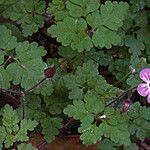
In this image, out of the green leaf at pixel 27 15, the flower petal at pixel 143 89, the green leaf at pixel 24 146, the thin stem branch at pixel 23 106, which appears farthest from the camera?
the green leaf at pixel 27 15

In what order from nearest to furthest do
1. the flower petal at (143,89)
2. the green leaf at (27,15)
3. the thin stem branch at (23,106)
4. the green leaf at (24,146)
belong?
the green leaf at (24,146)
the flower petal at (143,89)
the thin stem branch at (23,106)
the green leaf at (27,15)

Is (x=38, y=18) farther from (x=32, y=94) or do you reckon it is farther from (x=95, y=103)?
(x=95, y=103)

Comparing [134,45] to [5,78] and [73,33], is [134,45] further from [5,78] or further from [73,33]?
[5,78]

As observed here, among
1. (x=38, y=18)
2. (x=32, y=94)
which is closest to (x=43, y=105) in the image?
(x=32, y=94)

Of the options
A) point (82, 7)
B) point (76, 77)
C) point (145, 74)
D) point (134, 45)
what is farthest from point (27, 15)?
point (145, 74)

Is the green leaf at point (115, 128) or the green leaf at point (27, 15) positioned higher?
the green leaf at point (27, 15)

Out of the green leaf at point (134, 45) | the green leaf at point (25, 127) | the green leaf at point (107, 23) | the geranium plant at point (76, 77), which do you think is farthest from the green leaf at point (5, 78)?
the green leaf at point (134, 45)

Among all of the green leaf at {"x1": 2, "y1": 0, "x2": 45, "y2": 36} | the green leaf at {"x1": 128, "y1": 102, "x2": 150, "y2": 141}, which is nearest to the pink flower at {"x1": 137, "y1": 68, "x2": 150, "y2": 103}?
the green leaf at {"x1": 128, "y1": 102, "x2": 150, "y2": 141}

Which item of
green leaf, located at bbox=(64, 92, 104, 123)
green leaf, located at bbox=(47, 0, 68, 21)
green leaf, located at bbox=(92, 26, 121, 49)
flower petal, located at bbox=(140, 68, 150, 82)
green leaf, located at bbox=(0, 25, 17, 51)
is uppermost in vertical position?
green leaf, located at bbox=(47, 0, 68, 21)

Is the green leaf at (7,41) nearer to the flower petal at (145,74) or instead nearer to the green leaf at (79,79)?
the green leaf at (79,79)

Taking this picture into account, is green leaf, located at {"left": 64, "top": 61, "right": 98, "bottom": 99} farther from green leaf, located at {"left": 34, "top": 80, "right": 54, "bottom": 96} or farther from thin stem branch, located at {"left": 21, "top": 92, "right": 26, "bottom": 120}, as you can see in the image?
thin stem branch, located at {"left": 21, "top": 92, "right": 26, "bottom": 120}
